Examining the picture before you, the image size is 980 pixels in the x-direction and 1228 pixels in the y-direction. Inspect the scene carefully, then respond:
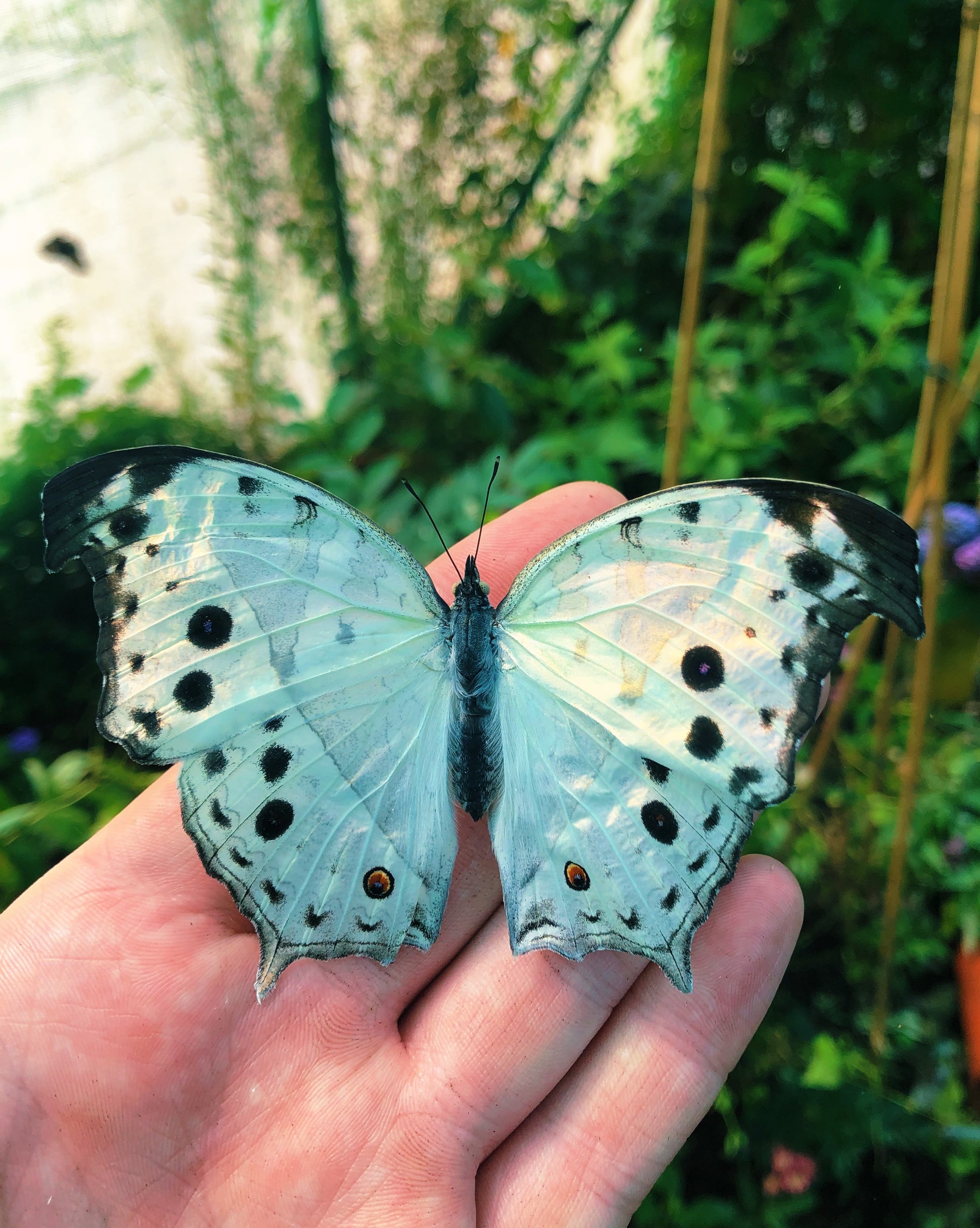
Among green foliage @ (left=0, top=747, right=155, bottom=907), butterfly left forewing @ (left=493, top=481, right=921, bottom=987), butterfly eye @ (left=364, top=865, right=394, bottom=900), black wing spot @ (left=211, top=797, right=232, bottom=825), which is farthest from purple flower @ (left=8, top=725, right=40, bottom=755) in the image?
butterfly left forewing @ (left=493, top=481, right=921, bottom=987)

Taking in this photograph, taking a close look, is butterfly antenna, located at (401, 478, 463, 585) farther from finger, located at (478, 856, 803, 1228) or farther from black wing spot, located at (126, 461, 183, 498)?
finger, located at (478, 856, 803, 1228)

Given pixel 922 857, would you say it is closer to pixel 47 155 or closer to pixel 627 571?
pixel 627 571

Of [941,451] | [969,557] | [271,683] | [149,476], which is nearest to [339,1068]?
[271,683]

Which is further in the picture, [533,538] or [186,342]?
[186,342]

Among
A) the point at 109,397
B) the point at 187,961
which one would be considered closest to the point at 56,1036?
the point at 187,961

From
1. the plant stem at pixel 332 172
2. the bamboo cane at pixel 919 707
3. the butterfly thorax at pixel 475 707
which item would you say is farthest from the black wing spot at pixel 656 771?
the plant stem at pixel 332 172
